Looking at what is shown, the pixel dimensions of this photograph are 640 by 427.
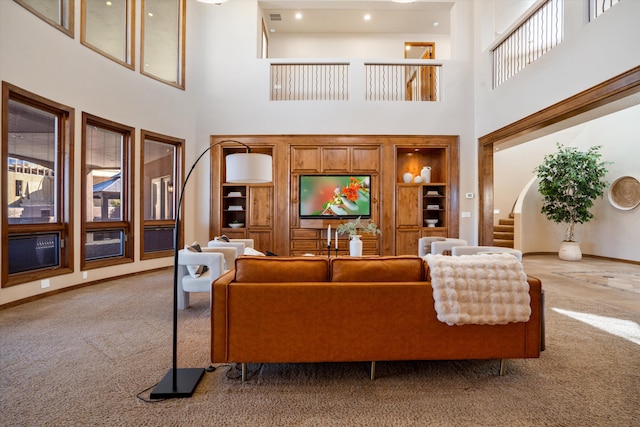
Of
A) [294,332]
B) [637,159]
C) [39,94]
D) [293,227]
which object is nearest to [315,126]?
[293,227]

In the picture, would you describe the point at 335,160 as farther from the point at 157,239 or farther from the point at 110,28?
the point at 110,28

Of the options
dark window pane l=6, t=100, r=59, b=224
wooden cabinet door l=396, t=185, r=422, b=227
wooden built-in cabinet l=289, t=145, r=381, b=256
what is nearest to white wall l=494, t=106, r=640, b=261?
wooden cabinet door l=396, t=185, r=422, b=227

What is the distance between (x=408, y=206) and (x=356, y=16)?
190 inches

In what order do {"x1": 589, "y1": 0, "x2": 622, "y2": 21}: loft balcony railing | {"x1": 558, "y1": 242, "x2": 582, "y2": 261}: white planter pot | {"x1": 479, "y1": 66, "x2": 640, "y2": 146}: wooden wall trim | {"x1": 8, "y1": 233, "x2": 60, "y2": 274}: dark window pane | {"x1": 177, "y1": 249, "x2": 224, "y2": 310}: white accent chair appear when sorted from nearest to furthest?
1. {"x1": 177, "y1": 249, "x2": 224, "y2": 310}: white accent chair
2. {"x1": 479, "y1": 66, "x2": 640, "y2": 146}: wooden wall trim
3. {"x1": 8, "y1": 233, "x2": 60, "y2": 274}: dark window pane
4. {"x1": 589, "y1": 0, "x2": 622, "y2": 21}: loft balcony railing
5. {"x1": 558, "y1": 242, "x2": 582, "y2": 261}: white planter pot

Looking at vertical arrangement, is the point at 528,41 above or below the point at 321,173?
above

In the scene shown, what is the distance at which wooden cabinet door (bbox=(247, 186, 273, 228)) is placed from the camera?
6309 mm

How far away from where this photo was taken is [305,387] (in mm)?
1933

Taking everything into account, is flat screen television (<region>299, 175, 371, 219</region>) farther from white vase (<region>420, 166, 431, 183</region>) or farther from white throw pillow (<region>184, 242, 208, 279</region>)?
white throw pillow (<region>184, 242, 208, 279</region>)

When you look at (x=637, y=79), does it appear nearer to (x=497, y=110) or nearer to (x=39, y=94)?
(x=497, y=110)

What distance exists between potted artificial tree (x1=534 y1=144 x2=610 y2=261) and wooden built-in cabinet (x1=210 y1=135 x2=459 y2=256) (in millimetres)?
2751

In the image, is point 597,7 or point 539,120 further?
point 539,120

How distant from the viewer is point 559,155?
716 centimetres

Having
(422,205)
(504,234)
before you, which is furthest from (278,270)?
(504,234)

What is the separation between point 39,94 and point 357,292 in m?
4.59
